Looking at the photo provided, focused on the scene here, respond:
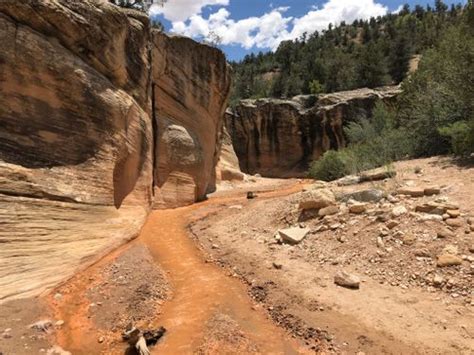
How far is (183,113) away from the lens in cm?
1736

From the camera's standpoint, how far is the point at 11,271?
6727 mm

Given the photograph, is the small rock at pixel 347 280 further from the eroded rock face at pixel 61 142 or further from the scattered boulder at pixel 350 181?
the scattered boulder at pixel 350 181

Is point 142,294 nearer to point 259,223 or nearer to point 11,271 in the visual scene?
point 11,271

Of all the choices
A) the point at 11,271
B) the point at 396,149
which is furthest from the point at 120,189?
the point at 396,149

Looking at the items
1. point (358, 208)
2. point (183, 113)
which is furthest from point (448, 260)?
point (183, 113)

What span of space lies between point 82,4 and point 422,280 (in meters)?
10.1

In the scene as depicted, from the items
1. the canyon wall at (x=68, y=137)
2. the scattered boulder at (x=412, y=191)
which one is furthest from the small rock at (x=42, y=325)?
the scattered boulder at (x=412, y=191)

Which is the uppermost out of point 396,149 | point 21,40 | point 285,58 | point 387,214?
point 285,58

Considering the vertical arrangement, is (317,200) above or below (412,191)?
below

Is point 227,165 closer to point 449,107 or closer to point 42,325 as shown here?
point 449,107

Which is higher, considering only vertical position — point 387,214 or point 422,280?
point 387,214

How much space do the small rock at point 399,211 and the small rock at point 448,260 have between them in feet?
5.24

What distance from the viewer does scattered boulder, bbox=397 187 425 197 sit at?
8781mm

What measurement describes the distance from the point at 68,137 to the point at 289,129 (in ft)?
87.9
